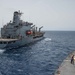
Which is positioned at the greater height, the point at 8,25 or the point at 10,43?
the point at 8,25

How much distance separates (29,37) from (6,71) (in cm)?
5643

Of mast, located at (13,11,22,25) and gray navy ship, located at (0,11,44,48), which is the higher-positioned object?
mast, located at (13,11,22,25)

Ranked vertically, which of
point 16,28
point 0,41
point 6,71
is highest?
point 16,28

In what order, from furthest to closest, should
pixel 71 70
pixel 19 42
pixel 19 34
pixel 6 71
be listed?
1. pixel 19 34
2. pixel 19 42
3. pixel 6 71
4. pixel 71 70

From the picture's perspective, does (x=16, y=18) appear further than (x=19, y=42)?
Yes

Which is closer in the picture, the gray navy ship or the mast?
the gray navy ship

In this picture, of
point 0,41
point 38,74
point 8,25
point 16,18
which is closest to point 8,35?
point 8,25

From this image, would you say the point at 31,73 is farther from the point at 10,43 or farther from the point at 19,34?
the point at 19,34

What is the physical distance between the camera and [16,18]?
92.1 meters

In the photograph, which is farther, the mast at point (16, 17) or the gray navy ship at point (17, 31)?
the mast at point (16, 17)

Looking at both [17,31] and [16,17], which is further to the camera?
[16,17]

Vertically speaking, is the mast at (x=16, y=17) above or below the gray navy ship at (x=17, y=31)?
above

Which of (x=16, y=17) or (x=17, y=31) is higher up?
(x=16, y=17)

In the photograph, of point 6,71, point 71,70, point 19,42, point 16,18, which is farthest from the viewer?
point 16,18
